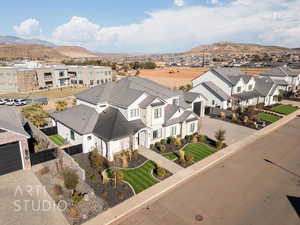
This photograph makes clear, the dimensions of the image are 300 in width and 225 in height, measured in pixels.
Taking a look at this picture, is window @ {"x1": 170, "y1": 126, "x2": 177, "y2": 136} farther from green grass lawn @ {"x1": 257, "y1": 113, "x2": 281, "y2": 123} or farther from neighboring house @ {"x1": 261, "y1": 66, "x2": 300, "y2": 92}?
neighboring house @ {"x1": 261, "y1": 66, "x2": 300, "y2": 92}

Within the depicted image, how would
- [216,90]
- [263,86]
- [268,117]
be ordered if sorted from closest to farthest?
[268,117]
[216,90]
[263,86]

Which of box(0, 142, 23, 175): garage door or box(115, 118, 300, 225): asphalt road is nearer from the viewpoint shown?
box(115, 118, 300, 225): asphalt road

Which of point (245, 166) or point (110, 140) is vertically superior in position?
point (110, 140)

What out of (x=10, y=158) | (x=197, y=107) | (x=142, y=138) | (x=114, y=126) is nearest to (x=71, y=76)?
(x=197, y=107)

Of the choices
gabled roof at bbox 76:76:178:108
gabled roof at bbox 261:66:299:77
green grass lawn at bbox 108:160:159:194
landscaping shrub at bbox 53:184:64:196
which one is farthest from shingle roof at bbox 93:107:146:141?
gabled roof at bbox 261:66:299:77

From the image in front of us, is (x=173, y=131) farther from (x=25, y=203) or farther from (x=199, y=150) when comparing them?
(x=25, y=203)

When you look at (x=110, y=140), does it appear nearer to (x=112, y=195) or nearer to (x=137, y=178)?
(x=137, y=178)

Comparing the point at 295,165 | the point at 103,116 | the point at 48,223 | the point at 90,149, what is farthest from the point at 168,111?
the point at 48,223
